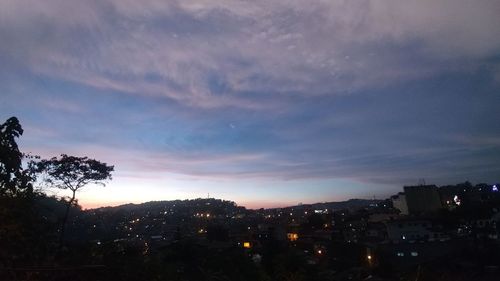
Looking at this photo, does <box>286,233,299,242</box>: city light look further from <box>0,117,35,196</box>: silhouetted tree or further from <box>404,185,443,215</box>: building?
<box>0,117,35,196</box>: silhouetted tree

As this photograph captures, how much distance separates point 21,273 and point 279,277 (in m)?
6.42

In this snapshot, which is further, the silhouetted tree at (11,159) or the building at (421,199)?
the building at (421,199)

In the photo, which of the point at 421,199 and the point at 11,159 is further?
the point at 421,199

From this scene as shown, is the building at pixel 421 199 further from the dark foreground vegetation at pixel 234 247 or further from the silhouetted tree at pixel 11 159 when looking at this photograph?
→ the silhouetted tree at pixel 11 159

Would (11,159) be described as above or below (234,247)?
above

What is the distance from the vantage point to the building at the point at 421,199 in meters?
60.5

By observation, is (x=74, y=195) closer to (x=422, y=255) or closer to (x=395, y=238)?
(x=422, y=255)

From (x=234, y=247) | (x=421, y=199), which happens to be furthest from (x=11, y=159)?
(x=421, y=199)

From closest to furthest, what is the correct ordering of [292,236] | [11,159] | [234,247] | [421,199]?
[11,159], [234,247], [292,236], [421,199]

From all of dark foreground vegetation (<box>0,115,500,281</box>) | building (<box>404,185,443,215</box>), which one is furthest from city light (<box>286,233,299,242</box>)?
building (<box>404,185,443,215</box>)

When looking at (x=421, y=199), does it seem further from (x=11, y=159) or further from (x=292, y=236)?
(x=11, y=159)

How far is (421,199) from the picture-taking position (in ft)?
201

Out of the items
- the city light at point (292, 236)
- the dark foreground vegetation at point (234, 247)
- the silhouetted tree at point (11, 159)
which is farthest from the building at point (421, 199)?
the silhouetted tree at point (11, 159)

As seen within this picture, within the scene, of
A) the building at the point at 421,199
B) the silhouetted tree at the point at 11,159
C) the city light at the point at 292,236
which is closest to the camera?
the silhouetted tree at the point at 11,159
